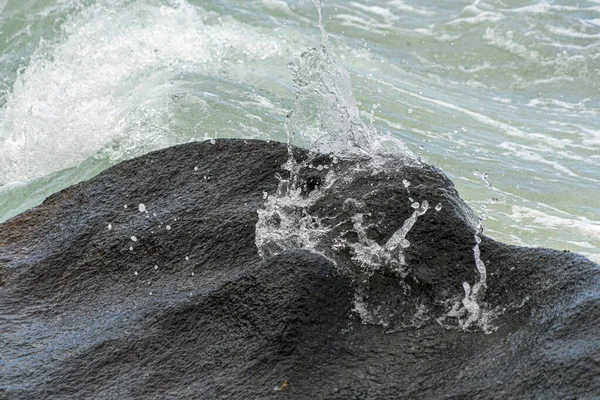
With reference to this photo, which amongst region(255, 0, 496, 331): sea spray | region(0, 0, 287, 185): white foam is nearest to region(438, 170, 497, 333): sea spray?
region(255, 0, 496, 331): sea spray

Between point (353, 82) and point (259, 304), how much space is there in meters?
7.21

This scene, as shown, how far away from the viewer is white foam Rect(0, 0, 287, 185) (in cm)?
696

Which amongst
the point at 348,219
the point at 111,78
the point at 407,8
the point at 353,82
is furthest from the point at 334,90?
the point at 407,8

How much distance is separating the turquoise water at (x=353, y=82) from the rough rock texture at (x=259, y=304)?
9.73 feet

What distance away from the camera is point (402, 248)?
2812 millimetres

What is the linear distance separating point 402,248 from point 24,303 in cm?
129

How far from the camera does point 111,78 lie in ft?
27.4

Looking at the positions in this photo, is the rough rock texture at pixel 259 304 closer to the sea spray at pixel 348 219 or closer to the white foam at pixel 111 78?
the sea spray at pixel 348 219

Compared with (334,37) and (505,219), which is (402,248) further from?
(334,37)

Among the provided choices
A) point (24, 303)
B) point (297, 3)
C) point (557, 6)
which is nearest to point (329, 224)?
point (24, 303)

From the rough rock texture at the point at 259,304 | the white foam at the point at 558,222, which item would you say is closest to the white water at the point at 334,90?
the white foam at the point at 558,222

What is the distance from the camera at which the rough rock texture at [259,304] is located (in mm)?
2406

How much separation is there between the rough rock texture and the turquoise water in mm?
2965

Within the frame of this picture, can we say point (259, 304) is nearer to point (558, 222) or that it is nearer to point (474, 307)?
point (474, 307)
